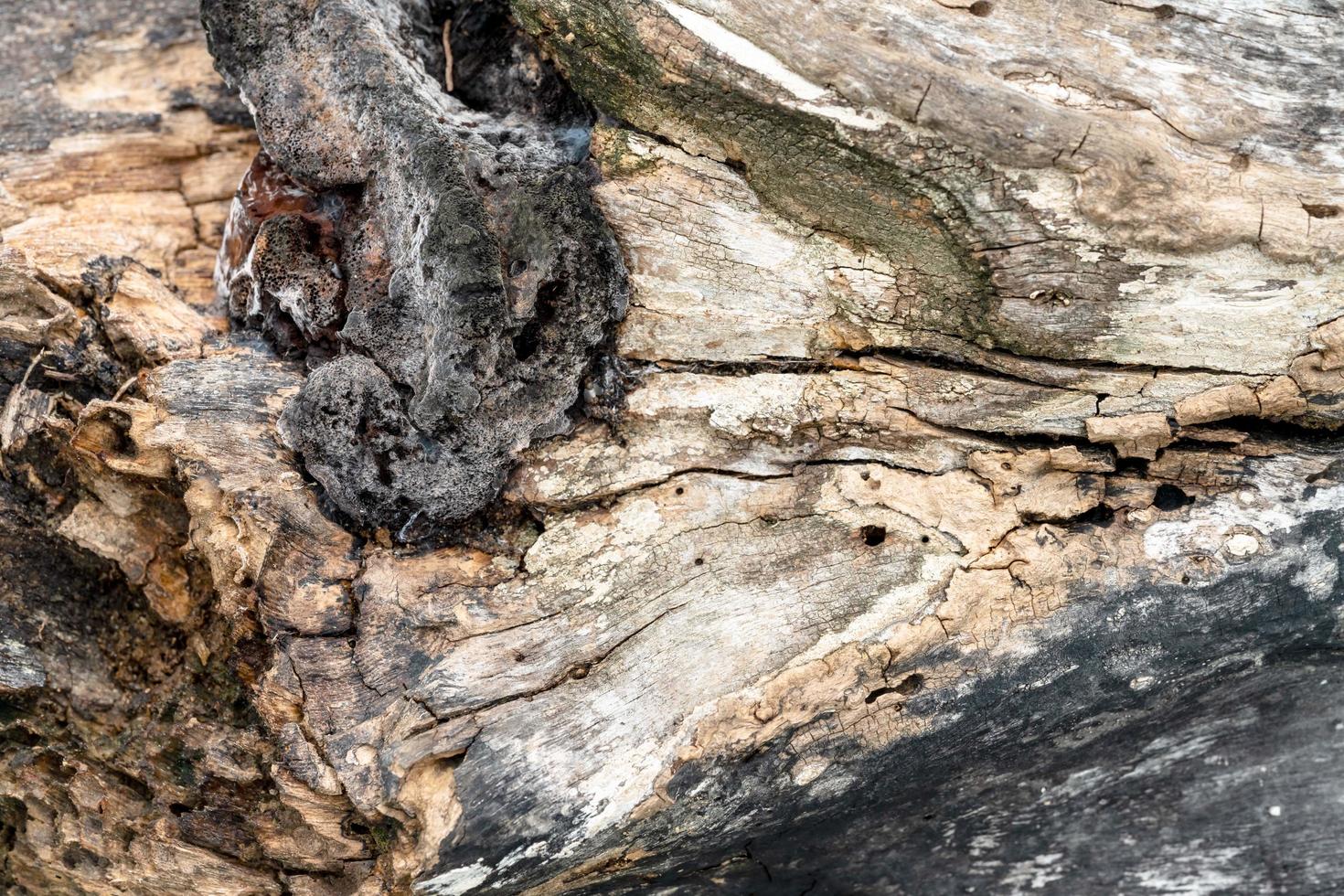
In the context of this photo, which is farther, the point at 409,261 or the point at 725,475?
the point at 725,475

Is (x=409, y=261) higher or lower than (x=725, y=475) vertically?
higher


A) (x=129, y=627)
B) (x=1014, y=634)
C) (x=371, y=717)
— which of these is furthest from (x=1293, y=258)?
(x=129, y=627)

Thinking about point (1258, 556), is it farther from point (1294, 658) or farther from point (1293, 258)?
point (1293, 258)
